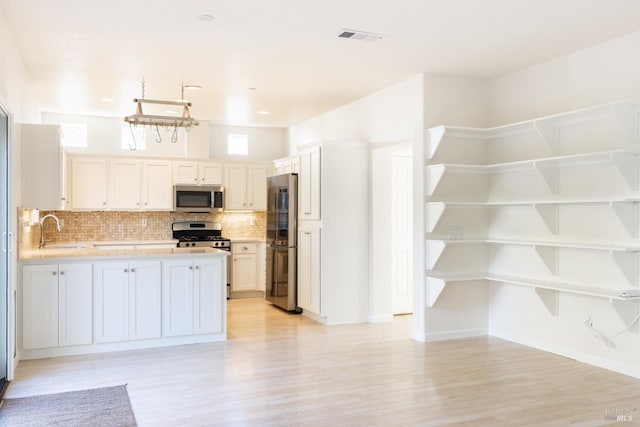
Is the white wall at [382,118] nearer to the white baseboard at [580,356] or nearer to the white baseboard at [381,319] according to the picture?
the white baseboard at [381,319]

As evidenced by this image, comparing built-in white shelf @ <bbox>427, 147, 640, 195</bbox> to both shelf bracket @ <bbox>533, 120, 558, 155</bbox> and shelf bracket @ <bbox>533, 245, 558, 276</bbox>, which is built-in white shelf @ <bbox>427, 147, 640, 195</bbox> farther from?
shelf bracket @ <bbox>533, 245, 558, 276</bbox>

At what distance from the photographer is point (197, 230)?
27.8 ft

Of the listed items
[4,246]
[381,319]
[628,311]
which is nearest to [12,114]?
[4,246]

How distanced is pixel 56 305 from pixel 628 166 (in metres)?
4.91

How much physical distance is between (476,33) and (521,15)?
444mm

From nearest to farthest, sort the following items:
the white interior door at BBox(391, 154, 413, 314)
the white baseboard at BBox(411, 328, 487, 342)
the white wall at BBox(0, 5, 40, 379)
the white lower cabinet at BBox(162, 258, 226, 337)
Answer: the white wall at BBox(0, 5, 40, 379), the white lower cabinet at BBox(162, 258, 226, 337), the white baseboard at BBox(411, 328, 487, 342), the white interior door at BBox(391, 154, 413, 314)

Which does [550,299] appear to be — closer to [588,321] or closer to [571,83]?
[588,321]

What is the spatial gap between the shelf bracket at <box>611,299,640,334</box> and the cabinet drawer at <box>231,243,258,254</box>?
5319 millimetres

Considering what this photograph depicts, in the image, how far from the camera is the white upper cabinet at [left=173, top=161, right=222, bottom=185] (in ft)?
26.6

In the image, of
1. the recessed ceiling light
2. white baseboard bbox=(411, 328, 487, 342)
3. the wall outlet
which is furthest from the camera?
white baseboard bbox=(411, 328, 487, 342)

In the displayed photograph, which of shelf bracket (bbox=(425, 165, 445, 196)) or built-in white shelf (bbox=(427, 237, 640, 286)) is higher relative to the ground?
shelf bracket (bbox=(425, 165, 445, 196))

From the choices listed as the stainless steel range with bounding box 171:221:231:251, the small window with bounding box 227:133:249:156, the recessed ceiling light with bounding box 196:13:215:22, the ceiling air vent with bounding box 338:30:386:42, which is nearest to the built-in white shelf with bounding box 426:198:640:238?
the ceiling air vent with bounding box 338:30:386:42

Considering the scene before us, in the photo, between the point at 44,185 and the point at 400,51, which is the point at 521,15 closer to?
the point at 400,51

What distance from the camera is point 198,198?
8148mm
